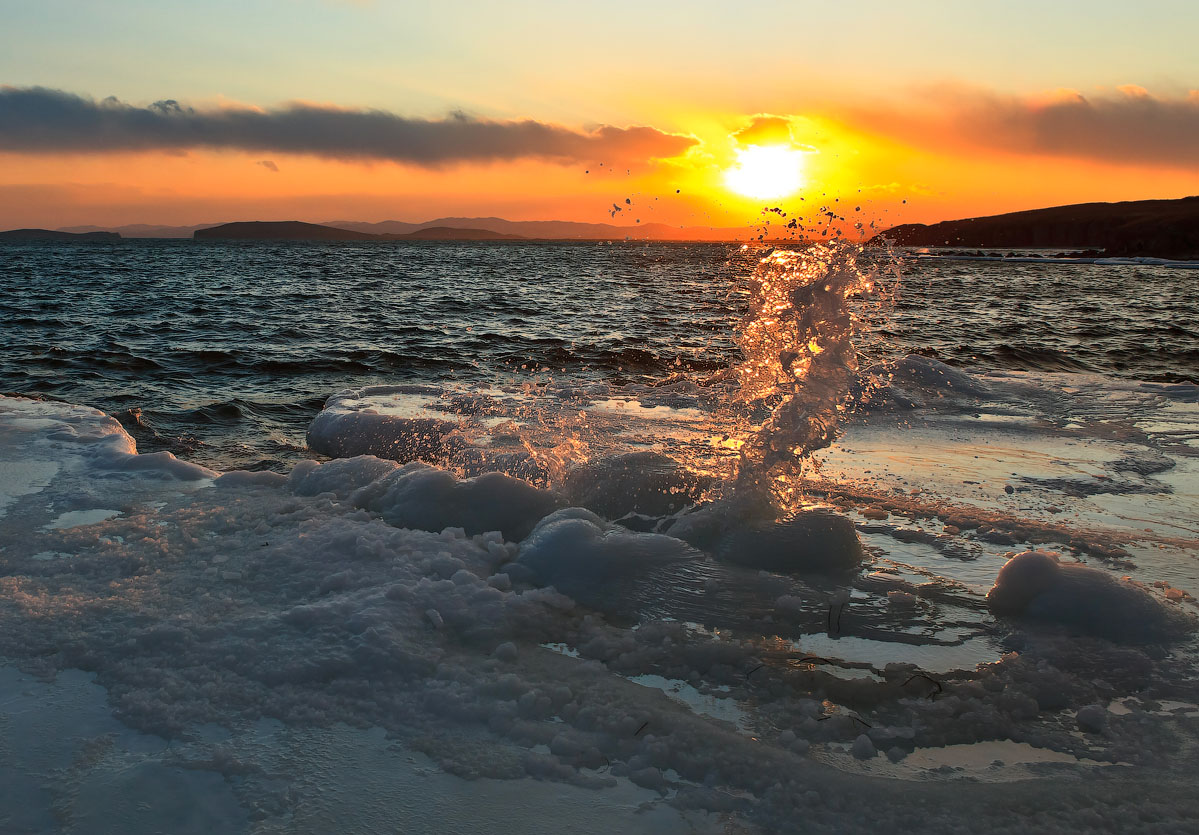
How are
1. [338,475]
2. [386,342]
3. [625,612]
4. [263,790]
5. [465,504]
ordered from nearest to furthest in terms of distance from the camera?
[263,790] < [625,612] < [465,504] < [338,475] < [386,342]

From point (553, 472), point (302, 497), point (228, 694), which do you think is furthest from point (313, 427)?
point (228, 694)

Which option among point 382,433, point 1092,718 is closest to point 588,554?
point 1092,718

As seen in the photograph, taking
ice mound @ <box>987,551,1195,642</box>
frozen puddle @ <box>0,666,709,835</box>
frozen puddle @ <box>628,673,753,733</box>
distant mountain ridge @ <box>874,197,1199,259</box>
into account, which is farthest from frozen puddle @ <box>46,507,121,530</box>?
distant mountain ridge @ <box>874,197,1199,259</box>

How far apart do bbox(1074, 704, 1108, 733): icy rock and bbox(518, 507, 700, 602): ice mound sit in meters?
1.95

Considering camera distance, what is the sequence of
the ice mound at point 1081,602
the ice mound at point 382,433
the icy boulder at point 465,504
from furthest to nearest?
the ice mound at point 382,433 < the icy boulder at point 465,504 < the ice mound at point 1081,602

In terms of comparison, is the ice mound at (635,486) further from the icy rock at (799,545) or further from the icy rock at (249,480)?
the icy rock at (249,480)

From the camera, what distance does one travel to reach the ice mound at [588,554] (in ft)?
13.5

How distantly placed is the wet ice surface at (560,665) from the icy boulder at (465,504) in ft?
0.06

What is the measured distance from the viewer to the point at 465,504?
488 cm

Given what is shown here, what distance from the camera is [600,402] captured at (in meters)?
9.37

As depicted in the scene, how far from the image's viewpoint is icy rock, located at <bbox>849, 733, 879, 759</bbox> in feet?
9.19

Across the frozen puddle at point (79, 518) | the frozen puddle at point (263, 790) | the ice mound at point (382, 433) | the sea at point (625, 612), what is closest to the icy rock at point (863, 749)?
the sea at point (625, 612)

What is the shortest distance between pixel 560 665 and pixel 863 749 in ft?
4.12

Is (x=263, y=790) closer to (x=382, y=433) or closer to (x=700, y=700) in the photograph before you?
(x=700, y=700)
